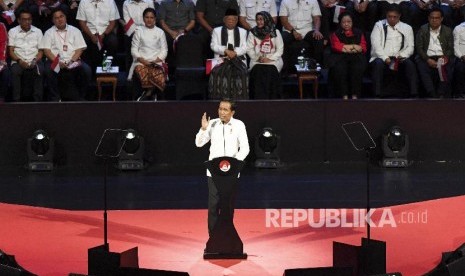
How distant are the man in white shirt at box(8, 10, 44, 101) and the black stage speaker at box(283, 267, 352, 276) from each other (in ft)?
31.3

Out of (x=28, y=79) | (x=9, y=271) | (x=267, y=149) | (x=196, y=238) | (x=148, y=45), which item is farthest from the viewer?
(x=148, y=45)

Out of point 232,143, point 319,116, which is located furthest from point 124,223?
point 319,116

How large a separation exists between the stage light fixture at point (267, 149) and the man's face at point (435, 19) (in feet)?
11.8

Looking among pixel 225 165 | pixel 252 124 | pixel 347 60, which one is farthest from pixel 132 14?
pixel 225 165

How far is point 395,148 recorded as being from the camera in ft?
53.8

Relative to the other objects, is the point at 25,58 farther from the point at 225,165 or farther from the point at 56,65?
the point at 225,165

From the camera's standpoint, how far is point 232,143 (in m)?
12.0

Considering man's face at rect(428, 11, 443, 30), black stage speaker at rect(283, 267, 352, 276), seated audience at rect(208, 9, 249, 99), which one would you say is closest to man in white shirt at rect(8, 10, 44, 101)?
seated audience at rect(208, 9, 249, 99)

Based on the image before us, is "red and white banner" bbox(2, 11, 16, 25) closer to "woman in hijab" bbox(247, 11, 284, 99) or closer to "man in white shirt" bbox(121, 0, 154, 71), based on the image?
"man in white shirt" bbox(121, 0, 154, 71)

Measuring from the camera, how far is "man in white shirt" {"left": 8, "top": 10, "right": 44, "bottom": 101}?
16.9m

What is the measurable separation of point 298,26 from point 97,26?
140 inches

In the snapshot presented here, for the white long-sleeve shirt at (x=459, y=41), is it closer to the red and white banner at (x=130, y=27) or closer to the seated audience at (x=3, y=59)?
the red and white banner at (x=130, y=27)

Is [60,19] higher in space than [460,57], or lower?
higher

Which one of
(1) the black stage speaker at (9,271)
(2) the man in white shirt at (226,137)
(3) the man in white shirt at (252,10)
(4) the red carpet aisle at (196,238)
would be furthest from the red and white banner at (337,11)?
(1) the black stage speaker at (9,271)
